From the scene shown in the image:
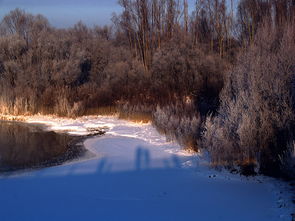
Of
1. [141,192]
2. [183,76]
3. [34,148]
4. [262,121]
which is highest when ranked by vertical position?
[183,76]

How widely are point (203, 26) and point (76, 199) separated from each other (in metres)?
32.8

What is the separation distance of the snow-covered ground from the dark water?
0.80 meters

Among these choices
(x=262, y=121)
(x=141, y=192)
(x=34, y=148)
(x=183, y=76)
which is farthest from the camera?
(x=183, y=76)

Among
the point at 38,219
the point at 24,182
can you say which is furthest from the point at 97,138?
the point at 38,219

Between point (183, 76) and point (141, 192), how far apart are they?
14.2 meters

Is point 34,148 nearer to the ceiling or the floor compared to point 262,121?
nearer to the floor

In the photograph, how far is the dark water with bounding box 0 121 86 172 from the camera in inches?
340

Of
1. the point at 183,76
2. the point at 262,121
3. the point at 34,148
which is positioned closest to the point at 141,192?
the point at 262,121

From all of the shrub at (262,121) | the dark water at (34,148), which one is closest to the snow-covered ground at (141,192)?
the shrub at (262,121)

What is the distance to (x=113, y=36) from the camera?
41625 mm

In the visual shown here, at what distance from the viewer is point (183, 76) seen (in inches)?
779

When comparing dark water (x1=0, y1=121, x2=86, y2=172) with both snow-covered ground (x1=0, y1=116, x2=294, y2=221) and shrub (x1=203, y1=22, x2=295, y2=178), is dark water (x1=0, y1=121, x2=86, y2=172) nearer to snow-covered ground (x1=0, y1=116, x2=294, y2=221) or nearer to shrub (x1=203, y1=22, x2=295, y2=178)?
snow-covered ground (x1=0, y1=116, x2=294, y2=221)

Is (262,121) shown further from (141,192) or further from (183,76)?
(183,76)

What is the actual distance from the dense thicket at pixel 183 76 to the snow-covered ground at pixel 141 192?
2.48 ft
